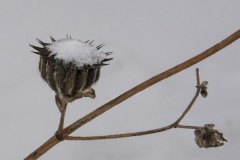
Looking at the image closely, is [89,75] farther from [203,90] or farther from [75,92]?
[203,90]

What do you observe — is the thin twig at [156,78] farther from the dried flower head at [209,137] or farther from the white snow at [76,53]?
the dried flower head at [209,137]

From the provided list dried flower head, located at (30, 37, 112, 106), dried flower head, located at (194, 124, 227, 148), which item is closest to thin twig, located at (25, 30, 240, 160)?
dried flower head, located at (30, 37, 112, 106)

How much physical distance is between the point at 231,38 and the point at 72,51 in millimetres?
244

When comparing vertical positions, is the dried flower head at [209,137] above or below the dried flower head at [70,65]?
below

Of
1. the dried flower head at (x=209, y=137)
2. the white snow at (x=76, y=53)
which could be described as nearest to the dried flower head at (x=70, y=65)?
the white snow at (x=76, y=53)

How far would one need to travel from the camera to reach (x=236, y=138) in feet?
4.62

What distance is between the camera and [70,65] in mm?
643

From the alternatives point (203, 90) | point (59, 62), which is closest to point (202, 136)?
point (203, 90)

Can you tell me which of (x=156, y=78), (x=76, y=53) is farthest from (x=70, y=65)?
(x=156, y=78)

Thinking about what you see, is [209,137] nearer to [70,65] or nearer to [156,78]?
[156,78]

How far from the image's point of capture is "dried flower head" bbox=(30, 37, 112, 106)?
25.3 inches

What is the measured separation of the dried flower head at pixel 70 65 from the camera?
0.64 meters

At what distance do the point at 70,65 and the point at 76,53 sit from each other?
0.07ft

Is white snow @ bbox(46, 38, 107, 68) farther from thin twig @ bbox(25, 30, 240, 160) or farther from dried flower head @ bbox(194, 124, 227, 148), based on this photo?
dried flower head @ bbox(194, 124, 227, 148)
